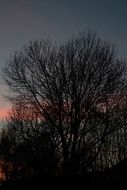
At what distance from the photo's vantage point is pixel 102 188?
1869cm

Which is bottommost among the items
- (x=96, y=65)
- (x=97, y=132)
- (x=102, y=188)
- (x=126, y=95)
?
(x=102, y=188)

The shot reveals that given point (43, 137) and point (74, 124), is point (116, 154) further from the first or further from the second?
point (74, 124)

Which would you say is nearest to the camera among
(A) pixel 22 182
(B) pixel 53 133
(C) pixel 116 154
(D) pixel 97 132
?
(A) pixel 22 182

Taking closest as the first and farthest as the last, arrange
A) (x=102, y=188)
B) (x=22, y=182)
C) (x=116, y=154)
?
(x=102, y=188), (x=22, y=182), (x=116, y=154)

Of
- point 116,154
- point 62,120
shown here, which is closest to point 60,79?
point 62,120

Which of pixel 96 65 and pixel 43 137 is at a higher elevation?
pixel 96 65

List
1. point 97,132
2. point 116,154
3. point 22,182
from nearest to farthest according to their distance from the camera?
1. point 22,182
2. point 97,132
3. point 116,154

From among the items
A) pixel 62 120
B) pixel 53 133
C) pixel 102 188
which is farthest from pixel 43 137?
pixel 102 188

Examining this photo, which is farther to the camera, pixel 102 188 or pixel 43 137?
pixel 43 137

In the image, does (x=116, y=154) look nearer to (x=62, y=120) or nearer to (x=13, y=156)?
(x=13, y=156)

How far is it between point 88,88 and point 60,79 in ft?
7.71

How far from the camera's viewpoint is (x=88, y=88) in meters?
31.5

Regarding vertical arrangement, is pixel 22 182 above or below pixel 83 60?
below

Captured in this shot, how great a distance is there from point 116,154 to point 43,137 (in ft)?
41.2
